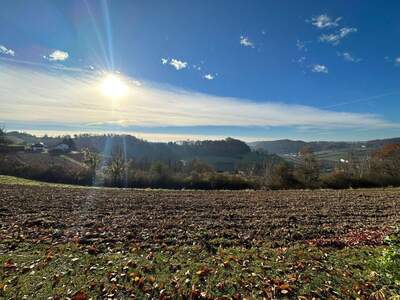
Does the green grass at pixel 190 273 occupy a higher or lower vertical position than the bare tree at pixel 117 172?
higher

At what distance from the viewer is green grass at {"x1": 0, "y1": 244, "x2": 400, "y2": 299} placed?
5.34m

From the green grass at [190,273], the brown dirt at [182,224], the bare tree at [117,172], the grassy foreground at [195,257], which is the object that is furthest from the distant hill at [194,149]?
the green grass at [190,273]

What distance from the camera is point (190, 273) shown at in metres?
6.07

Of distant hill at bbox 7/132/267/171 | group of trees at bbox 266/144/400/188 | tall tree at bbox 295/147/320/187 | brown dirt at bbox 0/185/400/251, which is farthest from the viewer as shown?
distant hill at bbox 7/132/267/171

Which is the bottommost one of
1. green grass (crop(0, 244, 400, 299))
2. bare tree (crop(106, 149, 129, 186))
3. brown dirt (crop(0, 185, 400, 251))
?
bare tree (crop(106, 149, 129, 186))

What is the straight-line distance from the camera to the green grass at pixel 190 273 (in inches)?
210

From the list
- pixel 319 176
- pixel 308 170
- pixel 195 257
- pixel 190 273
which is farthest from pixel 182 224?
pixel 319 176

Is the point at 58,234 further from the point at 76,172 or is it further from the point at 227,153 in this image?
the point at 227,153

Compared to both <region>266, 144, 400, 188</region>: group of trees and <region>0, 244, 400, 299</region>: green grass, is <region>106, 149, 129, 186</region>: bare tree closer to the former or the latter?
<region>266, 144, 400, 188</region>: group of trees

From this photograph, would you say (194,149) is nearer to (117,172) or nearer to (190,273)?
(117,172)

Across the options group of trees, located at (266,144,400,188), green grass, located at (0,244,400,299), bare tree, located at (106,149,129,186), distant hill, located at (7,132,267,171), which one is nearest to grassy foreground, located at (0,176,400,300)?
green grass, located at (0,244,400,299)

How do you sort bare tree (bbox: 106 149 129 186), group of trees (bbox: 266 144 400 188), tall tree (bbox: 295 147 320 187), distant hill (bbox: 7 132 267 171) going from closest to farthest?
bare tree (bbox: 106 149 129 186) → group of trees (bbox: 266 144 400 188) → tall tree (bbox: 295 147 320 187) → distant hill (bbox: 7 132 267 171)

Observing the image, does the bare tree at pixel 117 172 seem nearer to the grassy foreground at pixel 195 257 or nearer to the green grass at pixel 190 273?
the grassy foreground at pixel 195 257

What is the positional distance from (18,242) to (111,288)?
452 cm
